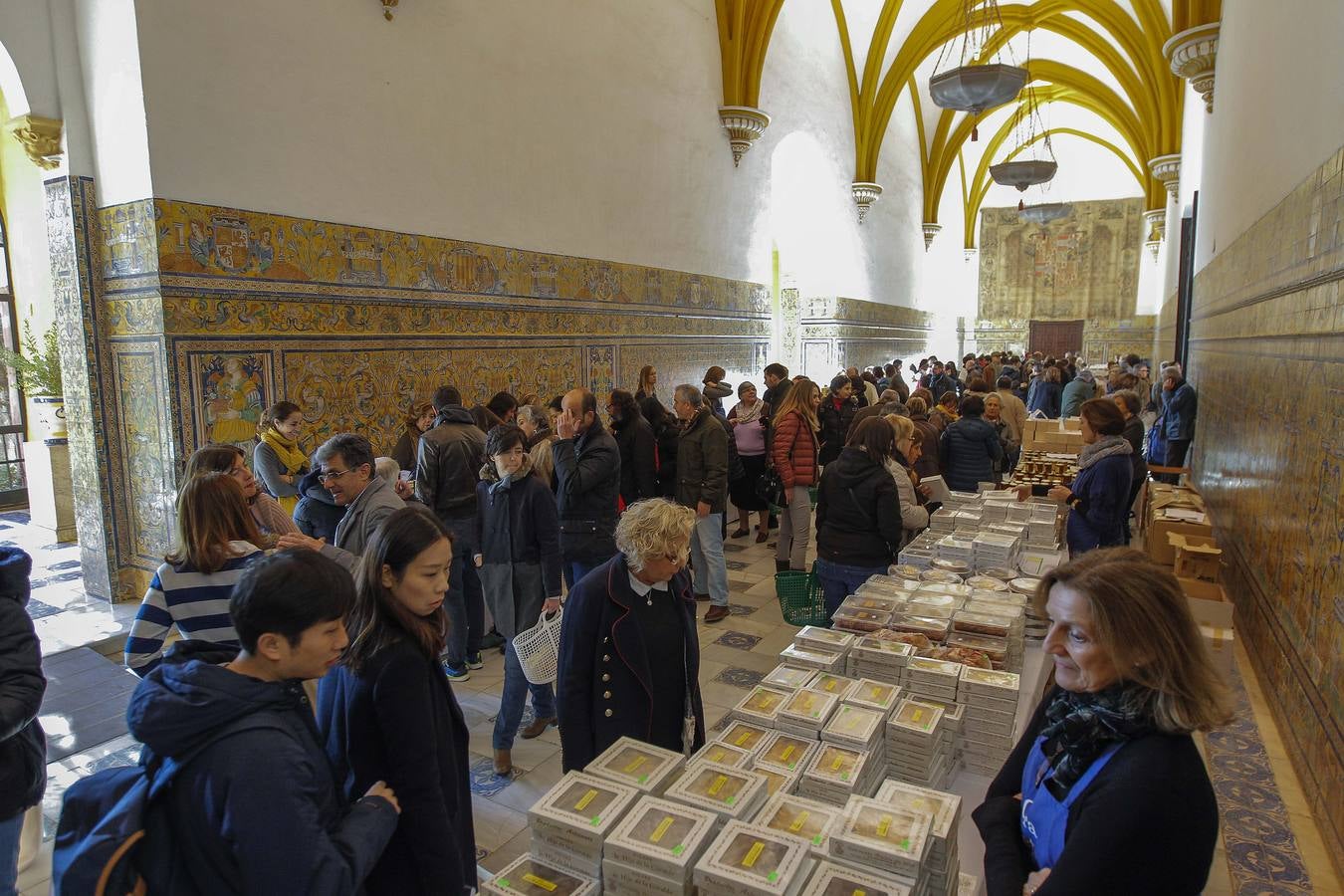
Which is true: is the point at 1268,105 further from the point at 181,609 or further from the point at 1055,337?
the point at 1055,337

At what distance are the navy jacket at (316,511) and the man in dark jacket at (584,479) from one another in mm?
1327

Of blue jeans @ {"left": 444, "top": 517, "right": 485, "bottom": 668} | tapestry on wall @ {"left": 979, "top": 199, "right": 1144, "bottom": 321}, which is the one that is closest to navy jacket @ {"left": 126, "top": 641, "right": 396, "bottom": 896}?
blue jeans @ {"left": 444, "top": 517, "right": 485, "bottom": 668}

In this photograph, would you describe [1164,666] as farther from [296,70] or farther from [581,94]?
[581,94]

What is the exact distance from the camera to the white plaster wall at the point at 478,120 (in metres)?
5.60

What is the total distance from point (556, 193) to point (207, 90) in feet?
13.1

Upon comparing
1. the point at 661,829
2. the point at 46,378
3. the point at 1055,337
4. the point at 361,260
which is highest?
the point at 361,260

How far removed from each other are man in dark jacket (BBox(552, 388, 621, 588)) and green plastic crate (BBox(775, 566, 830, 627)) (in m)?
1.56

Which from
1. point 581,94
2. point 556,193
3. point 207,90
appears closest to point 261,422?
point 207,90

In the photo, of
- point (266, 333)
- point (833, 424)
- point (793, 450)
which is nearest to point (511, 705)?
point (793, 450)

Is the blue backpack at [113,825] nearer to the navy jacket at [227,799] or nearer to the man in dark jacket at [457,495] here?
the navy jacket at [227,799]

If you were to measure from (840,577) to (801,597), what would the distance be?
1.14 metres

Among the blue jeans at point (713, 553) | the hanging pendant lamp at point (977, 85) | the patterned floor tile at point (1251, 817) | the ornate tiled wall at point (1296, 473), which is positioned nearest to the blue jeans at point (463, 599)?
the blue jeans at point (713, 553)

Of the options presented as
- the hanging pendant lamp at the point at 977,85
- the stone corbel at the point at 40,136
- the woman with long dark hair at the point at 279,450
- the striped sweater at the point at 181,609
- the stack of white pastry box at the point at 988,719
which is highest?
the hanging pendant lamp at the point at 977,85

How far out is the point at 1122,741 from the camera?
1.54m
